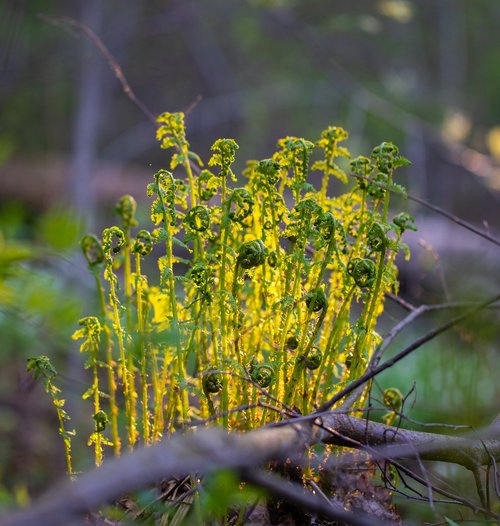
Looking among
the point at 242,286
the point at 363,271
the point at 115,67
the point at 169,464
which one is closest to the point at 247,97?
the point at 115,67

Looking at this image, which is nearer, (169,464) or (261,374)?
(169,464)

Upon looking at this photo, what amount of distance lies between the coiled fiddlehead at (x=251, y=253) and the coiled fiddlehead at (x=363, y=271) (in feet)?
0.50

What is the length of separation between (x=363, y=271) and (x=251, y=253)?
0.61ft

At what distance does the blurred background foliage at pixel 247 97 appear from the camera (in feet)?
18.6

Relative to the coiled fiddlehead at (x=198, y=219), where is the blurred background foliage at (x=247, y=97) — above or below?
above

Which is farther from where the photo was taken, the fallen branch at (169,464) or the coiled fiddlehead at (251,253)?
the coiled fiddlehead at (251,253)

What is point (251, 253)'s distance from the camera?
1033 millimetres

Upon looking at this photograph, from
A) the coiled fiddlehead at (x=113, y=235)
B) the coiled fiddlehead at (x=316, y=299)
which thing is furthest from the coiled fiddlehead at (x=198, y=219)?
the coiled fiddlehead at (x=316, y=299)

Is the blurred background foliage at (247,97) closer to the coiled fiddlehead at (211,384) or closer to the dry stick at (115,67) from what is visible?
the dry stick at (115,67)

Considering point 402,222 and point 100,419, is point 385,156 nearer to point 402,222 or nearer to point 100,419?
point 402,222

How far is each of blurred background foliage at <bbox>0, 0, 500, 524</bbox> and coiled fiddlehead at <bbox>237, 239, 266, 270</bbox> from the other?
2.88 meters

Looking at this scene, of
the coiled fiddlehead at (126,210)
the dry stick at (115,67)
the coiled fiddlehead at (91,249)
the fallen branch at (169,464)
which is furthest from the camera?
the dry stick at (115,67)

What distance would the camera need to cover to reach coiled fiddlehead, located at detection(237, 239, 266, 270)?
1.03 metres

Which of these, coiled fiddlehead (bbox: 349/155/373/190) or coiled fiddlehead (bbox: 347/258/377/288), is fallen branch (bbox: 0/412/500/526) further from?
coiled fiddlehead (bbox: 349/155/373/190)
